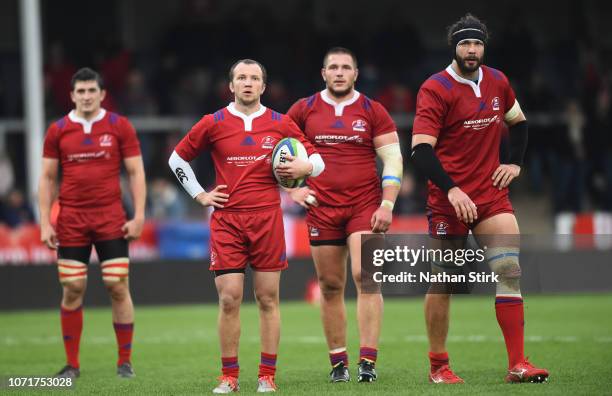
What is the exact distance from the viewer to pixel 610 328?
12414 mm

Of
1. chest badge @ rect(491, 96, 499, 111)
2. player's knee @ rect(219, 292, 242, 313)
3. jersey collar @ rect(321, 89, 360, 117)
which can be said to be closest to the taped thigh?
player's knee @ rect(219, 292, 242, 313)

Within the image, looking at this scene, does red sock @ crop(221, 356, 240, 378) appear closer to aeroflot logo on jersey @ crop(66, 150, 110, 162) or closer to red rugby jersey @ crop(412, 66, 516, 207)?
red rugby jersey @ crop(412, 66, 516, 207)

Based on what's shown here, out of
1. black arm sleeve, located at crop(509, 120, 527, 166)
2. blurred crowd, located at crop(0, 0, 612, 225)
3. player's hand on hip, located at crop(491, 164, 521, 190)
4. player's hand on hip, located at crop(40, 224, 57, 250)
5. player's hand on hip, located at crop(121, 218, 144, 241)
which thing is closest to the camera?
player's hand on hip, located at crop(491, 164, 521, 190)

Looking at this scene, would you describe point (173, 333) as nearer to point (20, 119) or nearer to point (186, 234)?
point (186, 234)

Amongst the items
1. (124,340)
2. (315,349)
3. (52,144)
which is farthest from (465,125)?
(315,349)

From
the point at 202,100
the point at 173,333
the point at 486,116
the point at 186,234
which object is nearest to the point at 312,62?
the point at 202,100

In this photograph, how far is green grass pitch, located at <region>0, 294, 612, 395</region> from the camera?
816cm

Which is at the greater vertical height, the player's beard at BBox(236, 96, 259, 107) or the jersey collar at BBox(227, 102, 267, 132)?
the player's beard at BBox(236, 96, 259, 107)

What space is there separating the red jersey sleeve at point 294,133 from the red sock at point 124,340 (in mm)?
2530

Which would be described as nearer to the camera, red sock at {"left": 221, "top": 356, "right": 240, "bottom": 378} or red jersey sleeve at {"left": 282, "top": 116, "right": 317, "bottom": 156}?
red sock at {"left": 221, "top": 356, "right": 240, "bottom": 378}

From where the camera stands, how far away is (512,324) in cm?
795

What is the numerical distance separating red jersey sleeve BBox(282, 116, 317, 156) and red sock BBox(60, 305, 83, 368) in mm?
2726

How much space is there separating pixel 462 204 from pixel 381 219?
0.79 meters

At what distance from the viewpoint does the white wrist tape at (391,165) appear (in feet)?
28.2
